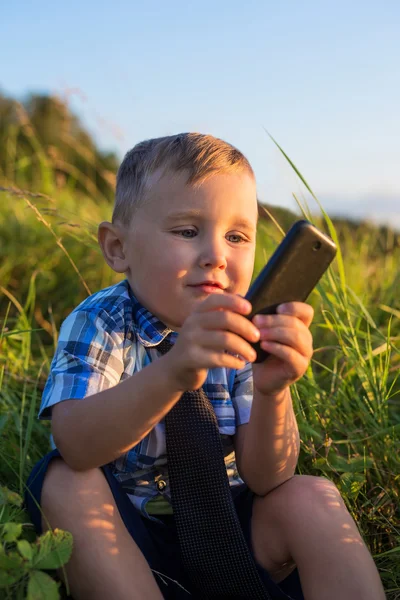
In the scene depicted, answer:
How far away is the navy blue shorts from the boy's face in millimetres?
445

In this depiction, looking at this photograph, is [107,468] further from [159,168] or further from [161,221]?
[159,168]

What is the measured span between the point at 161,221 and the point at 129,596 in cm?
85

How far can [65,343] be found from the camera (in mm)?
1633

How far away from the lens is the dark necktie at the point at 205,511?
1.56m

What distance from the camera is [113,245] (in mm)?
1861

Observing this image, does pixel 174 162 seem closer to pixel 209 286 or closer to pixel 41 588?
pixel 209 286

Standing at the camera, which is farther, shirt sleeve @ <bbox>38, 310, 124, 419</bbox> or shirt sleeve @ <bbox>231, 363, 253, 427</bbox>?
shirt sleeve @ <bbox>231, 363, 253, 427</bbox>

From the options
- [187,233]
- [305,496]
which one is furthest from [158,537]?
[187,233]

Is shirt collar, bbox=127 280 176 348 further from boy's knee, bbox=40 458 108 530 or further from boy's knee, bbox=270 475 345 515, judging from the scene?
boy's knee, bbox=270 475 345 515

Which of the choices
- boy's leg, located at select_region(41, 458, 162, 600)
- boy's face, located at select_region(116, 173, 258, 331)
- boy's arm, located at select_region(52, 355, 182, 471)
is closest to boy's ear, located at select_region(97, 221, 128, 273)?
boy's face, located at select_region(116, 173, 258, 331)

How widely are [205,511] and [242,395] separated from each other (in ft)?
1.09

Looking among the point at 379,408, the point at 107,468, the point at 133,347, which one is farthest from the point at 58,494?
the point at 379,408

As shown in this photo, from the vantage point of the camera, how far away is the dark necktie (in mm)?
1562

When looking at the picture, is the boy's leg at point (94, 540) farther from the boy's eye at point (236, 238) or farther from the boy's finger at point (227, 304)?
the boy's eye at point (236, 238)
